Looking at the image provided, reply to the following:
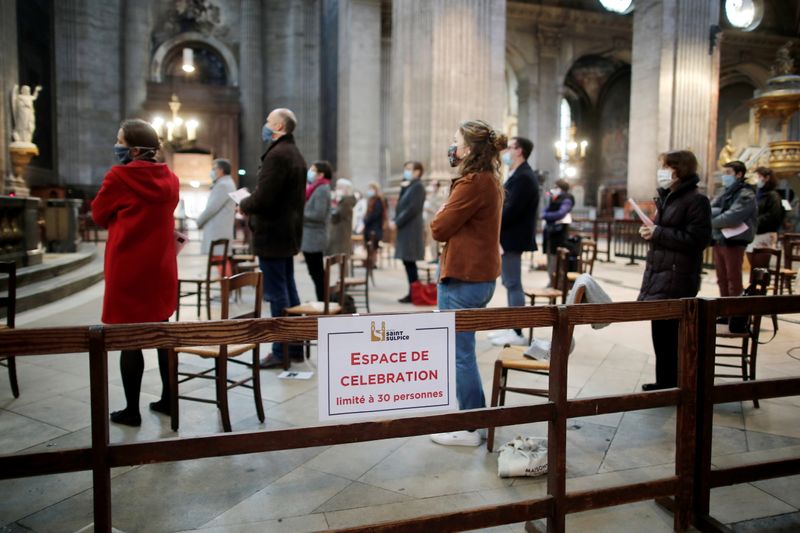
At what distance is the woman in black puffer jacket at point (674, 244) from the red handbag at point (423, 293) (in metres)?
3.68

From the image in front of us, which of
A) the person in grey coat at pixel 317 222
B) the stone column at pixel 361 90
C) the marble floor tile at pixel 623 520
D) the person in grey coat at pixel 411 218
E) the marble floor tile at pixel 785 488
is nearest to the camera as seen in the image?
the marble floor tile at pixel 623 520

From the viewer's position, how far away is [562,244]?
8.98 metres

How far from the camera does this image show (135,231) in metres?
3.45

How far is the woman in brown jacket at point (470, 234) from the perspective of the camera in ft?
11.0

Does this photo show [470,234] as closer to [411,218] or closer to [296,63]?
[411,218]

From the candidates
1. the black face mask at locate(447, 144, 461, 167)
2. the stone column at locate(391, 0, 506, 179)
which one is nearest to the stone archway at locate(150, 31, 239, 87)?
the stone column at locate(391, 0, 506, 179)

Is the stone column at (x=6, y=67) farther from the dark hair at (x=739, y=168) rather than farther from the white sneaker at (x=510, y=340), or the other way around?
the dark hair at (x=739, y=168)

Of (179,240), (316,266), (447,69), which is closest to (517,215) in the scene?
(316,266)

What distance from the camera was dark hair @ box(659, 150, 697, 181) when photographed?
400 centimetres

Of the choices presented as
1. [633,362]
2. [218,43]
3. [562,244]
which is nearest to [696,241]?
[633,362]

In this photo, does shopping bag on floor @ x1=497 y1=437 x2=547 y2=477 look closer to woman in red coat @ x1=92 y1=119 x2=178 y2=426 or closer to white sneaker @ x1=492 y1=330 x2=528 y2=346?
woman in red coat @ x1=92 y1=119 x2=178 y2=426

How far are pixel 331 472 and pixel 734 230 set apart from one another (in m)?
5.52

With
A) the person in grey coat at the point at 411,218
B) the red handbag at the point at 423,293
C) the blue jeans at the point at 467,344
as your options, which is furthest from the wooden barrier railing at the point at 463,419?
the person in grey coat at the point at 411,218

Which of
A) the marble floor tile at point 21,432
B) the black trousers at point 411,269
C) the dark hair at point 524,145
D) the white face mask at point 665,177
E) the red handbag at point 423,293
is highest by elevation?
the dark hair at point 524,145
